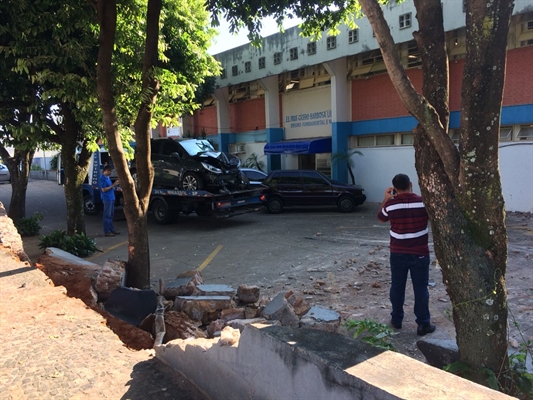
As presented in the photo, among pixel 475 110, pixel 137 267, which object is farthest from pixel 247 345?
pixel 137 267

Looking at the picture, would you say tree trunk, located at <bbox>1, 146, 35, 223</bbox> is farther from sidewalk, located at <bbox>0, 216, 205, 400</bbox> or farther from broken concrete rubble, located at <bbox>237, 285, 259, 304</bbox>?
broken concrete rubble, located at <bbox>237, 285, 259, 304</bbox>

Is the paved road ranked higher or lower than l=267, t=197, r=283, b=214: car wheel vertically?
lower

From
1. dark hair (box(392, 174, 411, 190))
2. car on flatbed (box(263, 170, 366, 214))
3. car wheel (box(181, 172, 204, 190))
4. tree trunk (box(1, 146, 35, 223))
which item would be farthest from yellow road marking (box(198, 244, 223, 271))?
tree trunk (box(1, 146, 35, 223))

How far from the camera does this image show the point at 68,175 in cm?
996

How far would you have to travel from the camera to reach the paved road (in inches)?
334

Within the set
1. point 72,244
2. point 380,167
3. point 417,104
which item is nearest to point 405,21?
point 380,167

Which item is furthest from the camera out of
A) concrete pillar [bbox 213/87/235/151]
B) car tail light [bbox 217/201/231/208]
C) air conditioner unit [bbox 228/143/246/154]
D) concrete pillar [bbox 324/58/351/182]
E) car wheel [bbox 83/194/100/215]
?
concrete pillar [bbox 213/87/235/151]

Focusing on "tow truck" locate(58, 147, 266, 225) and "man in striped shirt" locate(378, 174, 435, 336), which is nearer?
"man in striped shirt" locate(378, 174, 435, 336)

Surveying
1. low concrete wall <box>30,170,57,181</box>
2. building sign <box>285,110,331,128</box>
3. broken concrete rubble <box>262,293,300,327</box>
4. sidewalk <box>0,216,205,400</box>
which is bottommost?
broken concrete rubble <box>262,293,300,327</box>

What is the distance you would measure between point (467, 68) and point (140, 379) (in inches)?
131

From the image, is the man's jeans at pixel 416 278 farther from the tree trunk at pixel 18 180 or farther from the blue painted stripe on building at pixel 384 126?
the blue painted stripe on building at pixel 384 126

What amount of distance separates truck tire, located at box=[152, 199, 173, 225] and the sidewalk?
837cm


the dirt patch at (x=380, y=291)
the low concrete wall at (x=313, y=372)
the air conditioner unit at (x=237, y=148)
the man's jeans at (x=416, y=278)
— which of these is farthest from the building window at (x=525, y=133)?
the low concrete wall at (x=313, y=372)

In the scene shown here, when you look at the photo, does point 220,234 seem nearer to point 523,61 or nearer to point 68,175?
point 68,175
